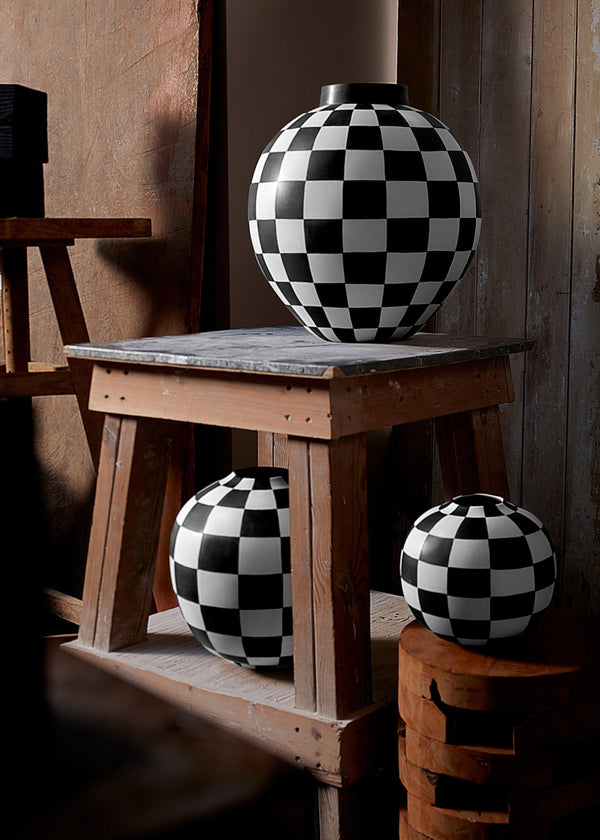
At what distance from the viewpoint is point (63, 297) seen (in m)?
1.85

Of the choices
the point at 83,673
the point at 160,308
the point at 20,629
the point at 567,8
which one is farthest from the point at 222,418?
the point at 20,629

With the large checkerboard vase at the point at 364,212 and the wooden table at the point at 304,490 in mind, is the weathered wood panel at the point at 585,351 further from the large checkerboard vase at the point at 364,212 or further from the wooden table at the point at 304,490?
the large checkerboard vase at the point at 364,212

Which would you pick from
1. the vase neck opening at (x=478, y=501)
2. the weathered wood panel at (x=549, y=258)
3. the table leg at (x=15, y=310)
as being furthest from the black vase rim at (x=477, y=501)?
the table leg at (x=15, y=310)

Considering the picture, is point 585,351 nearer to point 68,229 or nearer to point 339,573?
point 339,573

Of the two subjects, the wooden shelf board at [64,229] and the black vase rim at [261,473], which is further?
the wooden shelf board at [64,229]

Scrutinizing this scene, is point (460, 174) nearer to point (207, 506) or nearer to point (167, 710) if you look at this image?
point (207, 506)

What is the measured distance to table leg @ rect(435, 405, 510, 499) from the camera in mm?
1398

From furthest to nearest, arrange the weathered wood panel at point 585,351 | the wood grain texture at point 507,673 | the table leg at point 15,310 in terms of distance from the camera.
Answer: the table leg at point 15,310 → the weathered wood panel at point 585,351 → the wood grain texture at point 507,673

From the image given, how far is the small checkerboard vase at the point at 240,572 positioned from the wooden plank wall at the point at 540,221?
25.9 inches

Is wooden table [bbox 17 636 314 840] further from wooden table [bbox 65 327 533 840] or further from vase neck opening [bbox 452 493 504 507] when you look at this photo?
vase neck opening [bbox 452 493 504 507]

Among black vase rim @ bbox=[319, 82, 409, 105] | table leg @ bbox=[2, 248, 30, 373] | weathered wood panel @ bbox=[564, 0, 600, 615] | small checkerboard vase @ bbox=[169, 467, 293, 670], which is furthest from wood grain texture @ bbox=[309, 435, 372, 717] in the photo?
table leg @ bbox=[2, 248, 30, 373]

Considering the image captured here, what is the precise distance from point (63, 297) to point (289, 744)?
3.30 ft

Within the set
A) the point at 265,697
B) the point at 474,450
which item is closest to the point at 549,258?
the point at 474,450

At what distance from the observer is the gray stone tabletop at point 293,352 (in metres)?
1.08
